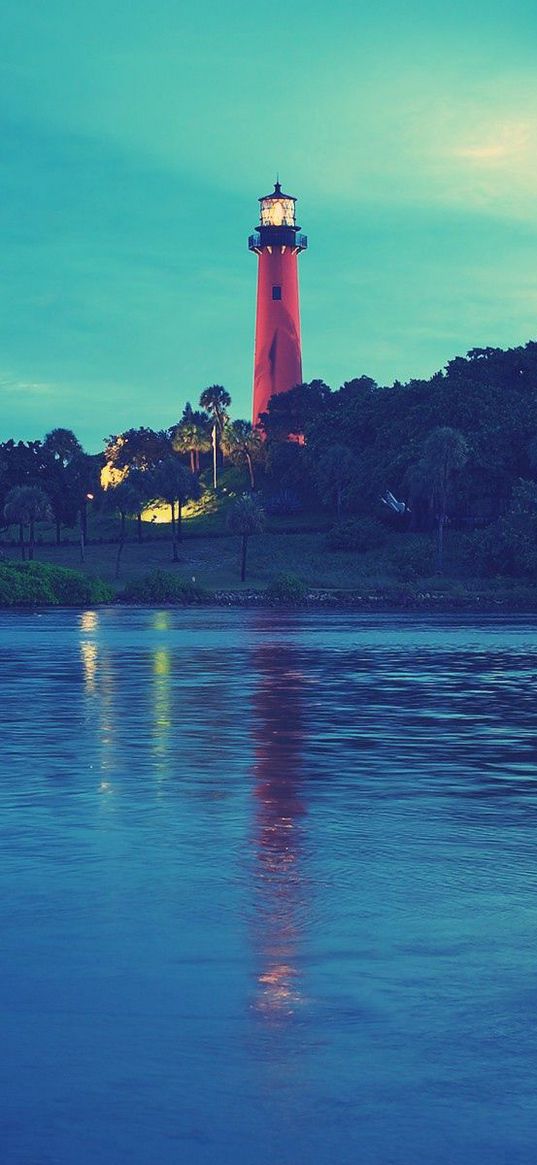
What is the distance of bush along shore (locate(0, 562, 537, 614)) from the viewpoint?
87.6m

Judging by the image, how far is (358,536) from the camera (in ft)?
360

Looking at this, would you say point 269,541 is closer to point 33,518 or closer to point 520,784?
point 33,518

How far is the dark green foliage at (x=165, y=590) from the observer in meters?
91.1

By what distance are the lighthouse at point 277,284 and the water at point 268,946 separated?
368 feet

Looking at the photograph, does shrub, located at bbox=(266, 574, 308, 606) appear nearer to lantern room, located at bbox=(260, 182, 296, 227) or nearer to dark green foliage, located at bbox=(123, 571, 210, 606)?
dark green foliage, located at bbox=(123, 571, 210, 606)

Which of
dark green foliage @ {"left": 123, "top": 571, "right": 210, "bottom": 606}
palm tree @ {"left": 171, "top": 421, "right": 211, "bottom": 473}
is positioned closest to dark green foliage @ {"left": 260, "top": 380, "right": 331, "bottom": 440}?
palm tree @ {"left": 171, "top": 421, "right": 211, "bottom": 473}

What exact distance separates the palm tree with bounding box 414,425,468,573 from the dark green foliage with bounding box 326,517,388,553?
24.1ft

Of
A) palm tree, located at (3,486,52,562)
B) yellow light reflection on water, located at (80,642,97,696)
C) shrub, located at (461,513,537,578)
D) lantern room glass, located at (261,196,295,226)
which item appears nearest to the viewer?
yellow light reflection on water, located at (80,642,97,696)

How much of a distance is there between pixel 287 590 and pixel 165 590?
7217mm

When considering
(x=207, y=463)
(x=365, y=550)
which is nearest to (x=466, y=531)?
(x=365, y=550)

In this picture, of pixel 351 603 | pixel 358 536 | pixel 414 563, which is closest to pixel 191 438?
pixel 358 536

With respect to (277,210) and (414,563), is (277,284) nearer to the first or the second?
(277,210)

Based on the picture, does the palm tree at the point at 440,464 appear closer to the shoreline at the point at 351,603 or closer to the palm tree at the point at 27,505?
the shoreline at the point at 351,603

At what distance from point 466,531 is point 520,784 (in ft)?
314
